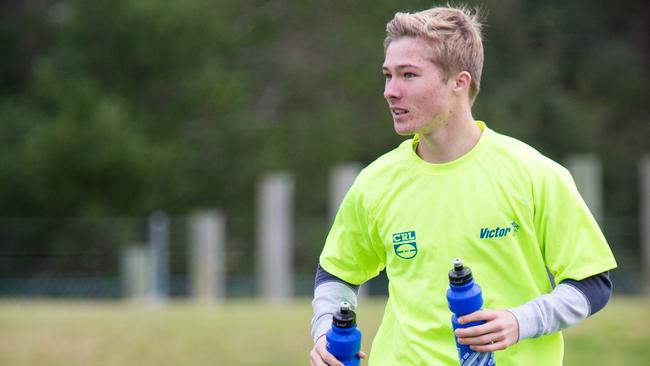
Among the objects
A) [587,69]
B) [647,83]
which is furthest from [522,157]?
[647,83]

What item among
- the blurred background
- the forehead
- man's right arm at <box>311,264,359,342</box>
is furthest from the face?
the blurred background

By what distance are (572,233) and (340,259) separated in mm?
831

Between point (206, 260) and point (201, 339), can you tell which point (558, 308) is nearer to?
point (201, 339)

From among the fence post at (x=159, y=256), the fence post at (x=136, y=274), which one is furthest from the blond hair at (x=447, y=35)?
the fence post at (x=159, y=256)

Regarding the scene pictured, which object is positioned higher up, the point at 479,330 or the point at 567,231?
the point at 567,231

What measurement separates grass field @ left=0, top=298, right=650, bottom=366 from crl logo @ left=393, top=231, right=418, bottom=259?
5.84m

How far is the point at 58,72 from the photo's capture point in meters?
29.9

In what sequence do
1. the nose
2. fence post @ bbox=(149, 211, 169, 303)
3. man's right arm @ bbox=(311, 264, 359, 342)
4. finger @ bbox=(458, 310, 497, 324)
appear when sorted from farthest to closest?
fence post @ bbox=(149, 211, 169, 303) → man's right arm @ bbox=(311, 264, 359, 342) → the nose → finger @ bbox=(458, 310, 497, 324)

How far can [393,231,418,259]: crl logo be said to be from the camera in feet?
12.3

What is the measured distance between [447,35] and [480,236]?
629 mm

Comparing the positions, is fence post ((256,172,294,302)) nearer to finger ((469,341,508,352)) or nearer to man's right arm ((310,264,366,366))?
man's right arm ((310,264,366,366))

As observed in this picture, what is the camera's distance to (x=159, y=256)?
23.9 meters

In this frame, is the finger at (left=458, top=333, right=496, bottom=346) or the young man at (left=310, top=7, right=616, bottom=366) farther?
the young man at (left=310, top=7, right=616, bottom=366)

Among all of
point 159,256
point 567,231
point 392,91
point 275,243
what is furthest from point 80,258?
point 567,231
